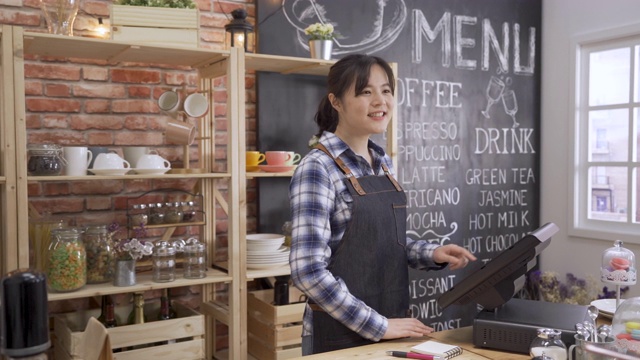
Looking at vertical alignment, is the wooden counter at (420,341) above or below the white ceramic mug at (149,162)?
below

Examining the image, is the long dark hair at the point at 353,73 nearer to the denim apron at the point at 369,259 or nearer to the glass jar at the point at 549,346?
Result: the denim apron at the point at 369,259

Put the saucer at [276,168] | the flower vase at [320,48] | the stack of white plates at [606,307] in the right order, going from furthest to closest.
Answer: the flower vase at [320,48] < the saucer at [276,168] < the stack of white plates at [606,307]

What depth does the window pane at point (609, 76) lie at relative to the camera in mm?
4059

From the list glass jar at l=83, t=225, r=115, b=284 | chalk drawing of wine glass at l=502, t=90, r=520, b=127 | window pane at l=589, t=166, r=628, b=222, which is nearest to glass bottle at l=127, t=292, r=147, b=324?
glass jar at l=83, t=225, r=115, b=284

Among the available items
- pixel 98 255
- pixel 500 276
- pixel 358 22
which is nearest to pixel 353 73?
pixel 500 276

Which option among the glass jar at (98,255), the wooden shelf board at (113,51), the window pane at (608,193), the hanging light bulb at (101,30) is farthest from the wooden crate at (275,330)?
the window pane at (608,193)

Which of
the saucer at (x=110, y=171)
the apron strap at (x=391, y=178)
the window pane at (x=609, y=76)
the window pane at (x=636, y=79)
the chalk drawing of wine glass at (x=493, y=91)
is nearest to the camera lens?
the apron strap at (x=391, y=178)

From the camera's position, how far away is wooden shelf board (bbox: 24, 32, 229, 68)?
7.98 ft

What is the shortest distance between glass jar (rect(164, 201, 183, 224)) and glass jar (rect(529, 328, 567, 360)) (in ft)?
5.91

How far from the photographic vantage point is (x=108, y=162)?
8.31 feet

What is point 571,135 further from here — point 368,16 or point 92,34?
point 92,34

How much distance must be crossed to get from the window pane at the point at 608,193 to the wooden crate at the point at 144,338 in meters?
2.86

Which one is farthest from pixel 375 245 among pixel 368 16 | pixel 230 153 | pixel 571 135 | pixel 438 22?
pixel 571 135

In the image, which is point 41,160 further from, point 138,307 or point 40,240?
point 138,307
